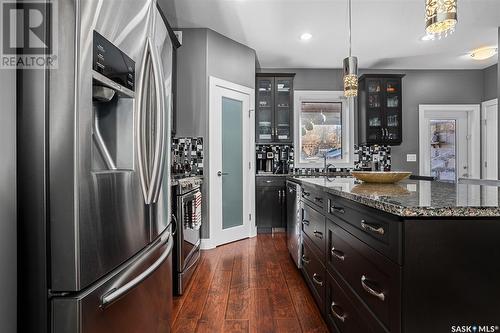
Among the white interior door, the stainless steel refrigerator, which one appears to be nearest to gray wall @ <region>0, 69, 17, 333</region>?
the stainless steel refrigerator

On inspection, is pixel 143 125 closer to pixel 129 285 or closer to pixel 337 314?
pixel 129 285

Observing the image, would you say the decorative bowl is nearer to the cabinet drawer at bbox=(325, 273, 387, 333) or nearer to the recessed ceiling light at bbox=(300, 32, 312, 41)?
the cabinet drawer at bbox=(325, 273, 387, 333)

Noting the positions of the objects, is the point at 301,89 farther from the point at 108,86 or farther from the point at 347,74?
the point at 108,86

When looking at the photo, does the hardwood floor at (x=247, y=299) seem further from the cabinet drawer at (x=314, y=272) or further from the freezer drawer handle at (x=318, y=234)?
the freezer drawer handle at (x=318, y=234)

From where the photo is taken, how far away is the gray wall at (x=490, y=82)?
17.0 feet

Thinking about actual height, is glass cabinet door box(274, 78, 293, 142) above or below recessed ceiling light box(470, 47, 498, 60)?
below

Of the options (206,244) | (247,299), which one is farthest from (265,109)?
(247,299)

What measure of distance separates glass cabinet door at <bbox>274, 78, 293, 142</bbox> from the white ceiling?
0.42m

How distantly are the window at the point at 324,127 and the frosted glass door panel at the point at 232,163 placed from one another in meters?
1.47

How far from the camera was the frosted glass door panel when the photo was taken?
4117 millimetres

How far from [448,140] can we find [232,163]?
4211 millimetres

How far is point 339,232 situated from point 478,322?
2.39ft

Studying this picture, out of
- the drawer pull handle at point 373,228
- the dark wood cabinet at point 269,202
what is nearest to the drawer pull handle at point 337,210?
the drawer pull handle at point 373,228

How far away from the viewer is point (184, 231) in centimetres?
254
